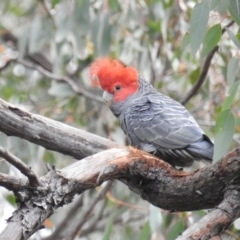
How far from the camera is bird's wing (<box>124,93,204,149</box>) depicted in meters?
2.87

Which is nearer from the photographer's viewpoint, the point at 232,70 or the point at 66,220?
the point at 232,70

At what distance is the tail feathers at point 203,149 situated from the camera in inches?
107

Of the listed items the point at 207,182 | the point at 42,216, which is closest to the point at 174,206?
the point at 207,182

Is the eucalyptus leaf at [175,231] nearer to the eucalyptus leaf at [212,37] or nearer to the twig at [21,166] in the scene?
the eucalyptus leaf at [212,37]

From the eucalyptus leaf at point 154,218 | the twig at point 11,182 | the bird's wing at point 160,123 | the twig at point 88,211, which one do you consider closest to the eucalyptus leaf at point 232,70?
the bird's wing at point 160,123

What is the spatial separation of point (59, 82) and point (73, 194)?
2517 mm

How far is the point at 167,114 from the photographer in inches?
120

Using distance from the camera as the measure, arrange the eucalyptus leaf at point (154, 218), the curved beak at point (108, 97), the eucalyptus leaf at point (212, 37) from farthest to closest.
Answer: the curved beak at point (108, 97), the eucalyptus leaf at point (154, 218), the eucalyptus leaf at point (212, 37)

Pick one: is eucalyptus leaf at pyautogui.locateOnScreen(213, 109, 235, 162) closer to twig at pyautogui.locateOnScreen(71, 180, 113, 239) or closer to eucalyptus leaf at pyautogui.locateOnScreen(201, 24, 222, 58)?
eucalyptus leaf at pyautogui.locateOnScreen(201, 24, 222, 58)

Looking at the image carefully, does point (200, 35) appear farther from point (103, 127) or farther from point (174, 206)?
point (103, 127)

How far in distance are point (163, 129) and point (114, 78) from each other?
0.53 m

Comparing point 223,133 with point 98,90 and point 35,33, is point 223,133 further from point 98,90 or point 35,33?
point 98,90

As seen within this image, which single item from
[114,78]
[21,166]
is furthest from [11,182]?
[114,78]

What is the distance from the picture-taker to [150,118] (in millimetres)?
3080
